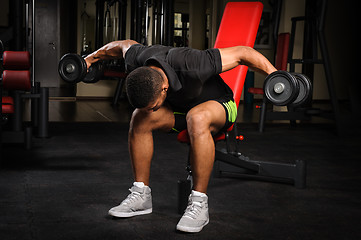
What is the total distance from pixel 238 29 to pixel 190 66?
2.66 feet

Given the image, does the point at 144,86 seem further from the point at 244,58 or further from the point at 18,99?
the point at 18,99

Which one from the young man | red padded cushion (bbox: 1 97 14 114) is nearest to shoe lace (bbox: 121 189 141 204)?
the young man

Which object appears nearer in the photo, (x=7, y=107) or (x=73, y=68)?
(x=73, y=68)

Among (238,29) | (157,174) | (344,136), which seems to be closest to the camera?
(238,29)

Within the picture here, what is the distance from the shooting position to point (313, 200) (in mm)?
2131

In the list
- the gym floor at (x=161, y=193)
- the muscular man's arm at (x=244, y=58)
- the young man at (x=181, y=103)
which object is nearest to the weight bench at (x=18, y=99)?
the gym floor at (x=161, y=193)

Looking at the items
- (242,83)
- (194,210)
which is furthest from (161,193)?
(242,83)

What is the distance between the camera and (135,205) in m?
1.80

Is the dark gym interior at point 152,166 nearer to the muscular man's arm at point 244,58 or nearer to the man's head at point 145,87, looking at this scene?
the muscular man's arm at point 244,58

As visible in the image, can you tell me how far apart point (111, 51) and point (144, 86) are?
16.7 inches

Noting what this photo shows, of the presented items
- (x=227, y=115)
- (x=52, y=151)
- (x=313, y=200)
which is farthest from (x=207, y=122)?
(x=52, y=151)

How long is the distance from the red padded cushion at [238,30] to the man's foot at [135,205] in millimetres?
683

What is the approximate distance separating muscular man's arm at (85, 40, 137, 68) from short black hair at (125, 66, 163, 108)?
0.30 meters

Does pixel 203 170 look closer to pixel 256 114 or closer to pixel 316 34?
pixel 316 34
